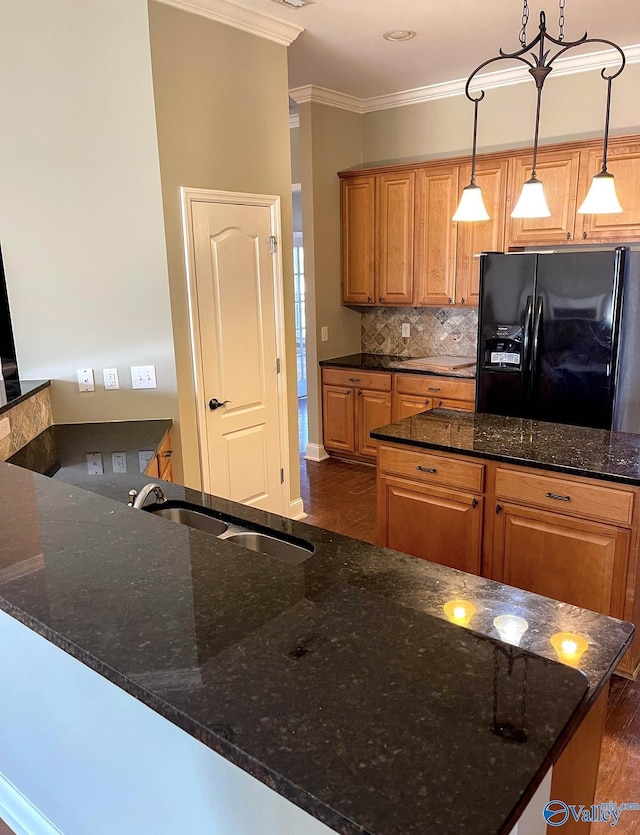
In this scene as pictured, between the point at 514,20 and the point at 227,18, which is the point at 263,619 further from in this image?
the point at 514,20

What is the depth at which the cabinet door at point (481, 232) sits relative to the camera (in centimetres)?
447

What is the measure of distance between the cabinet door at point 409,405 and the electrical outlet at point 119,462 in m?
2.76

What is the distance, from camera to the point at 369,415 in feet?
17.2

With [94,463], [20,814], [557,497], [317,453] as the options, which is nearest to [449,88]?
[317,453]

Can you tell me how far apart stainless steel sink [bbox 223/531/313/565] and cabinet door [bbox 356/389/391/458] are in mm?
3324

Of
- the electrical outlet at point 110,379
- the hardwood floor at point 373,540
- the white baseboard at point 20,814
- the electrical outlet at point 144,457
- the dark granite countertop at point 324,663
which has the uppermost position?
the electrical outlet at point 110,379

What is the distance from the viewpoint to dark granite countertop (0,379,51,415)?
2561 mm

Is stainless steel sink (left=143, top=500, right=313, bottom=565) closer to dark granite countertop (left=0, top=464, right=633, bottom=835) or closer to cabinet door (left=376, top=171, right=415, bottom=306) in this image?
dark granite countertop (left=0, top=464, right=633, bottom=835)

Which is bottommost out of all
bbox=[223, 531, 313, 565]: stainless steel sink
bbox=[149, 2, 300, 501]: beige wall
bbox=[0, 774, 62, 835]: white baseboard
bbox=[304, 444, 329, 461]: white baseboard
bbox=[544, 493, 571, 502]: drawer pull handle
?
bbox=[304, 444, 329, 461]: white baseboard

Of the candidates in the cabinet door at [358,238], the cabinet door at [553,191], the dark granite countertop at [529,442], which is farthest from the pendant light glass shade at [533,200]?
the cabinet door at [358,238]

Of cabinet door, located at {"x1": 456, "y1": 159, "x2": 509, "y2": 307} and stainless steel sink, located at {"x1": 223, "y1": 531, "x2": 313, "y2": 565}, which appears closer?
stainless steel sink, located at {"x1": 223, "y1": 531, "x2": 313, "y2": 565}

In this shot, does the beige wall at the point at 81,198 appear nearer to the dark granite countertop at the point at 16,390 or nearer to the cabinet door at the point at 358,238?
the dark granite countertop at the point at 16,390

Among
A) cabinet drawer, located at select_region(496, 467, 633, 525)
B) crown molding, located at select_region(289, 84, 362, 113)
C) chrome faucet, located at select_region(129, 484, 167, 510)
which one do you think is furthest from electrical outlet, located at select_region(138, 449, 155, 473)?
crown molding, located at select_region(289, 84, 362, 113)

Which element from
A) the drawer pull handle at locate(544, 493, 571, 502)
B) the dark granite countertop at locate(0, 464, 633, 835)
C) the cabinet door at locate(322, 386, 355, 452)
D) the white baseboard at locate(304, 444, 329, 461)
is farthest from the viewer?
the white baseboard at locate(304, 444, 329, 461)
